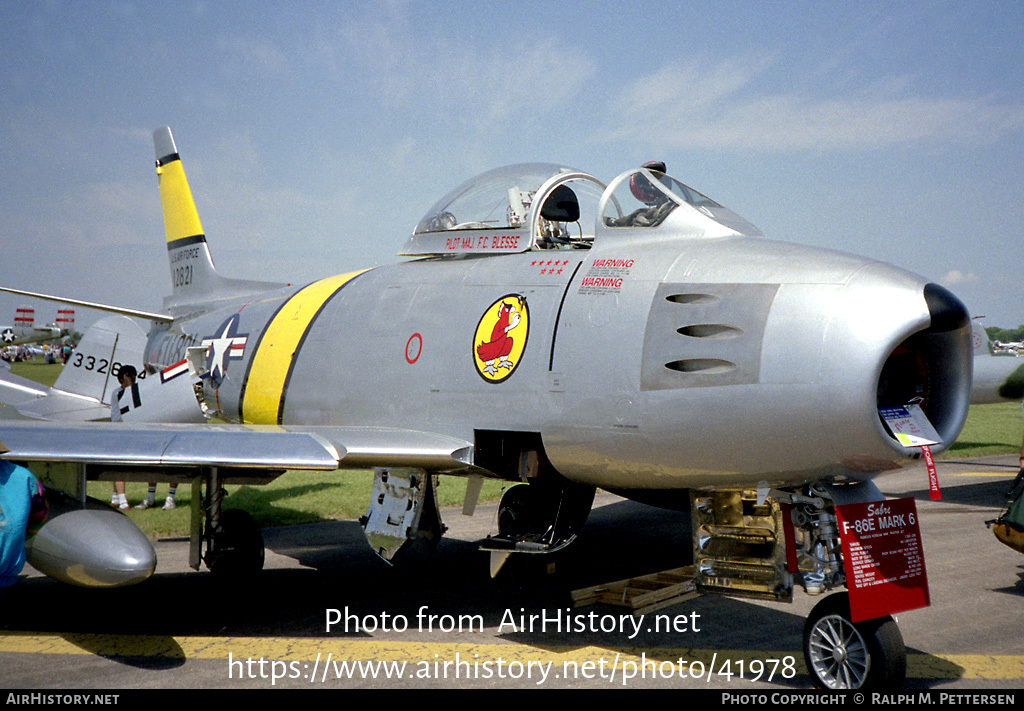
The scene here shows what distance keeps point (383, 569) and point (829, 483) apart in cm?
493

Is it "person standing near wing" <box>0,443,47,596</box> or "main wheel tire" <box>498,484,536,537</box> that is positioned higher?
"person standing near wing" <box>0,443,47,596</box>

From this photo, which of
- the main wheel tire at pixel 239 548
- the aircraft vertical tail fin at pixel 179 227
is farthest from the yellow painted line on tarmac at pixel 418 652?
the aircraft vertical tail fin at pixel 179 227

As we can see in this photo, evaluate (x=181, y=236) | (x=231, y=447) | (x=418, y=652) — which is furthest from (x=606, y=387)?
(x=181, y=236)

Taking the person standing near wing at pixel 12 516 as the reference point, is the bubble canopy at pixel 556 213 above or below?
above

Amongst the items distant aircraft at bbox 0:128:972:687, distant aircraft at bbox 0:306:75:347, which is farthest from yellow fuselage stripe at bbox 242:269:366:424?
distant aircraft at bbox 0:306:75:347

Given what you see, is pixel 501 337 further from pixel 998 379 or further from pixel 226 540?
pixel 998 379

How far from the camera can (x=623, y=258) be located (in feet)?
17.9

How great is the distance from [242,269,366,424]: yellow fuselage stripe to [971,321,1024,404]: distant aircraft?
9.83 meters

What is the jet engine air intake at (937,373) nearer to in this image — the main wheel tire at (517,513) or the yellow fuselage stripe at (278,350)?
the main wheel tire at (517,513)

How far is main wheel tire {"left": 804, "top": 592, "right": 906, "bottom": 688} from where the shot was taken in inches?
→ 172

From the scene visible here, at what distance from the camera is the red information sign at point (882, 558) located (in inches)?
173

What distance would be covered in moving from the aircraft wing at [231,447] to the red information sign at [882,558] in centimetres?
260

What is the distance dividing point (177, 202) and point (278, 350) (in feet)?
17.8

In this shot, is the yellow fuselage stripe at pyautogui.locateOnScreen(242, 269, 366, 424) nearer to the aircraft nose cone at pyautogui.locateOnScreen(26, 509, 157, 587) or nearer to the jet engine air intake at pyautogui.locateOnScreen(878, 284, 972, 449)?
the aircraft nose cone at pyautogui.locateOnScreen(26, 509, 157, 587)
